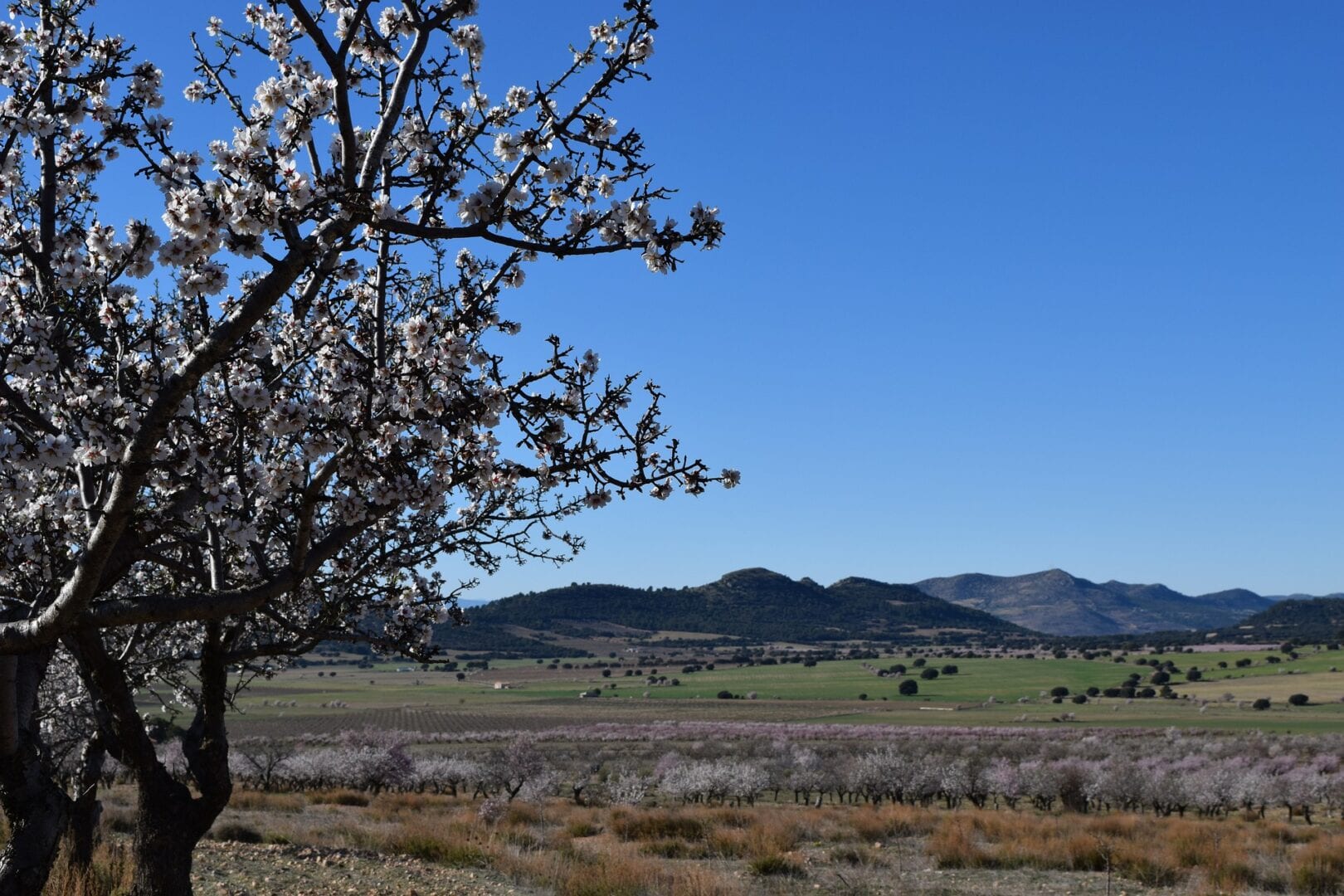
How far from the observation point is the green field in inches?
3789

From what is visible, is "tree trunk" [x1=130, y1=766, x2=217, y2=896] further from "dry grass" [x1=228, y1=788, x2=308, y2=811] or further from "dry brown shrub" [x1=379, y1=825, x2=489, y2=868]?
"dry grass" [x1=228, y1=788, x2=308, y2=811]

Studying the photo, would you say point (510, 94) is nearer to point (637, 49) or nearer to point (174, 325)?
point (637, 49)

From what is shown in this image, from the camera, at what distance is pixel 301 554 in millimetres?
6289

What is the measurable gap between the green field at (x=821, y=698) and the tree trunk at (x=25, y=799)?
59.9 m

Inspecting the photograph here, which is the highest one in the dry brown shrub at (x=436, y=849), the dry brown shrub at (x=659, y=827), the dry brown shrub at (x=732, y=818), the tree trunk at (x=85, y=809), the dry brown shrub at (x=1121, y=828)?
the tree trunk at (x=85, y=809)

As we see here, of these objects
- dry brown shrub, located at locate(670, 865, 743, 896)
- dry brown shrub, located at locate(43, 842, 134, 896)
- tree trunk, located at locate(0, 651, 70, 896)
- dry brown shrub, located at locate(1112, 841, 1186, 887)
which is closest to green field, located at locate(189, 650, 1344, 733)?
dry brown shrub, located at locate(43, 842, 134, 896)

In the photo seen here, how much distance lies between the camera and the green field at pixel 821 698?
3789 inches

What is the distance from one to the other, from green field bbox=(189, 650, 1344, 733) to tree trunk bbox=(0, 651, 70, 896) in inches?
2357

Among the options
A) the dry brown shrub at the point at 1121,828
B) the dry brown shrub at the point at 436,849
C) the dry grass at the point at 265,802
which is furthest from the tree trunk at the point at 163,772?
the dry grass at the point at 265,802

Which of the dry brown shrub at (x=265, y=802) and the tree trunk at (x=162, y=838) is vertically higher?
the tree trunk at (x=162, y=838)

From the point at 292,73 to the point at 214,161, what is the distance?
231 centimetres

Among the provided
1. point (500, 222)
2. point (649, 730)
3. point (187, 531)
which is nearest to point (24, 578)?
point (187, 531)

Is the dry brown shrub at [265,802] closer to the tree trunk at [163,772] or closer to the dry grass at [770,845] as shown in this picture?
the dry grass at [770,845]

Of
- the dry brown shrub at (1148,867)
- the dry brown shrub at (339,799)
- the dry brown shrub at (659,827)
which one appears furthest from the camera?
the dry brown shrub at (339,799)
